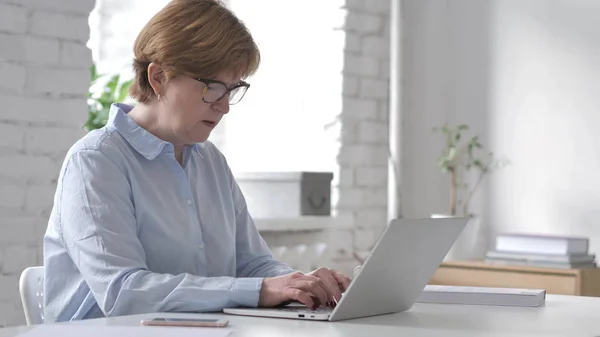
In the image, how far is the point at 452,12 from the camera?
411 cm

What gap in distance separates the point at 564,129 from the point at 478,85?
0.44 metres

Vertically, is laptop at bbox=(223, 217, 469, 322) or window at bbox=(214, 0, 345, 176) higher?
window at bbox=(214, 0, 345, 176)

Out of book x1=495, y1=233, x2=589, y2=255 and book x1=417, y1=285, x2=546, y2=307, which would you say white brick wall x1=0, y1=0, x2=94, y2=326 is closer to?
book x1=417, y1=285, x2=546, y2=307

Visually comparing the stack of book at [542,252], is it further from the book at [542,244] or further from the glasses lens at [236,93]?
the glasses lens at [236,93]

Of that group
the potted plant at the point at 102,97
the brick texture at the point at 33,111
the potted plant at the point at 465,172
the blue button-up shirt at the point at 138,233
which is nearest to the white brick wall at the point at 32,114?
the brick texture at the point at 33,111

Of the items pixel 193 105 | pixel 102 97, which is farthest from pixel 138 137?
pixel 102 97

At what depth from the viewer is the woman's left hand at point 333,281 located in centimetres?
172

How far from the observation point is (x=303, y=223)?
12.2ft

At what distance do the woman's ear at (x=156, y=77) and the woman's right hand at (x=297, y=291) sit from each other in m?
0.53

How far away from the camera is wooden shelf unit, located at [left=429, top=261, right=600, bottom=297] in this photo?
131 inches

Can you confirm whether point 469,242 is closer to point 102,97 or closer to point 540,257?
point 540,257

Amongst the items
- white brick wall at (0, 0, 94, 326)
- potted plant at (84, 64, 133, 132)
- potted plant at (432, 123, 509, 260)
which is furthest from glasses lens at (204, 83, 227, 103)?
potted plant at (432, 123, 509, 260)

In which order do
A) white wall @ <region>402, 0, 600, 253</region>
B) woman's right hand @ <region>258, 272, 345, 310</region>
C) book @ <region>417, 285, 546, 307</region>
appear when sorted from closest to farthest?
1. woman's right hand @ <region>258, 272, 345, 310</region>
2. book @ <region>417, 285, 546, 307</region>
3. white wall @ <region>402, 0, 600, 253</region>

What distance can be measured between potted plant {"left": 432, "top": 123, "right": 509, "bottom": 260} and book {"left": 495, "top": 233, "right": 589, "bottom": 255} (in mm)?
208
